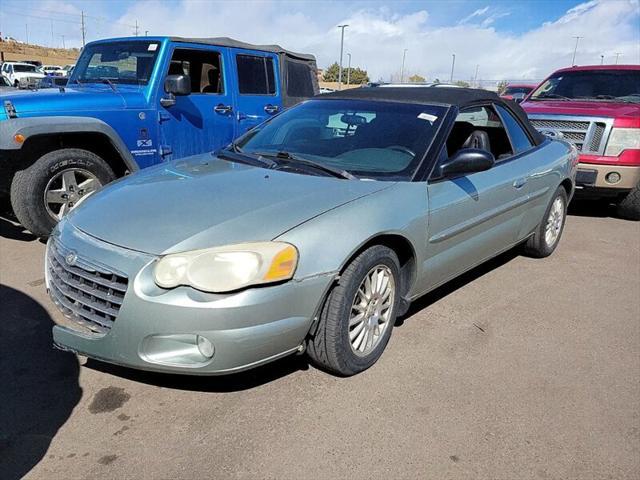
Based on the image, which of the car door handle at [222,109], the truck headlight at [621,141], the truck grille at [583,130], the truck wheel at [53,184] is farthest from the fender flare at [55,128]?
the truck headlight at [621,141]

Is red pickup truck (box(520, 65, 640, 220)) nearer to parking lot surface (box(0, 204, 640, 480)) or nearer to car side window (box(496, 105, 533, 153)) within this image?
car side window (box(496, 105, 533, 153))

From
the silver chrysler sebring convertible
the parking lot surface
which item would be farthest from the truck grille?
the parking lot surface

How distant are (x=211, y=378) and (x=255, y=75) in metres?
4.65

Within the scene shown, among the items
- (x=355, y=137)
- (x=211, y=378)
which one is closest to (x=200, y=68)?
(x=355, y=137)

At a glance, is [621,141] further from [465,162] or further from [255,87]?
Answer: [255,87]

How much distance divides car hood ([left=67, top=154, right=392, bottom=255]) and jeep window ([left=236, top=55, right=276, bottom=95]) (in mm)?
3286

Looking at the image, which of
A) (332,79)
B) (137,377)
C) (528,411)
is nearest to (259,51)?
(137,377)

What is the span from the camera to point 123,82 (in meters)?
5.66

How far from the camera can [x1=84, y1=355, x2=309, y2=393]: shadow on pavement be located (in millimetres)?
2867

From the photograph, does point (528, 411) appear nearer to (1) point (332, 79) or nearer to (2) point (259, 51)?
(2) point (259, 51)

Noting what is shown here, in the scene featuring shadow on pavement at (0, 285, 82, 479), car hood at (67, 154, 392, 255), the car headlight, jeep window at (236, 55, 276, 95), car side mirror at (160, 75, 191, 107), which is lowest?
shadow on pavement at (0, 285, 82, 479)

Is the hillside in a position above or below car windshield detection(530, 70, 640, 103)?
above

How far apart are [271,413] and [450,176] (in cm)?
184

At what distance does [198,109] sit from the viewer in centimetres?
584
